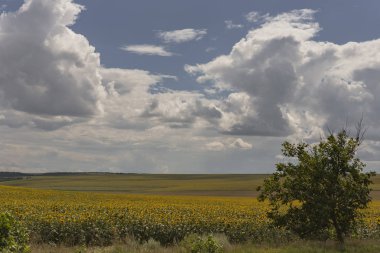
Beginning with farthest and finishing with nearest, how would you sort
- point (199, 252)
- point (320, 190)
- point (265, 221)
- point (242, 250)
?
point (265, 221)
point (320, 190)
point (242, 250)
point (199, 252)

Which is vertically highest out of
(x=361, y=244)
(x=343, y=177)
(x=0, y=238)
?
(x=343, y=177)

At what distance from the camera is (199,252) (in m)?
14.5

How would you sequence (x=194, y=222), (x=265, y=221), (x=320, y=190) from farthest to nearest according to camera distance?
(x=265, y=221) < (x=194, y=222) < (x=320, y=190)

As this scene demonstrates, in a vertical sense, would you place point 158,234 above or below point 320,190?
below

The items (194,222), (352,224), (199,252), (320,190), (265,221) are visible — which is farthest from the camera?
(265,221)

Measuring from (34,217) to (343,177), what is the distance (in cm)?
1356

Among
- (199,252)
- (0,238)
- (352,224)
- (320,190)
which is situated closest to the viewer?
(0,238)

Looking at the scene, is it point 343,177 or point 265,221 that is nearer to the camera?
point 343,177

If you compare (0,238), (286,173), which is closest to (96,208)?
(286,173)

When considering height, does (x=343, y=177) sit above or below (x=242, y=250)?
above

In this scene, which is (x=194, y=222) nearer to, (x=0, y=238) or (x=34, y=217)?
(x=34, y=217)

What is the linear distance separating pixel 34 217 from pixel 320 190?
12.6 meters

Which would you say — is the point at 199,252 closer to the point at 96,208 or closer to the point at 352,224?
the point at 352,224

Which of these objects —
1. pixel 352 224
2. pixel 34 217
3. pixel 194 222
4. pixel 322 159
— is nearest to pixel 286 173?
pixel 322 159
